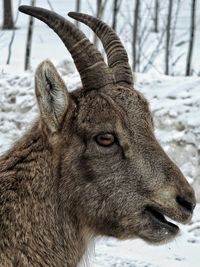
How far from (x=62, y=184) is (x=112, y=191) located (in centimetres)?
33

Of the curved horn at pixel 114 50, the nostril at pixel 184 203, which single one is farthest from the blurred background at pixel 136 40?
the nostril at pixel 184 203

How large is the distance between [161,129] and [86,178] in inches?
281

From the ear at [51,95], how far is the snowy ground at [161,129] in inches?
57.8

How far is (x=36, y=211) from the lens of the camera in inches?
187

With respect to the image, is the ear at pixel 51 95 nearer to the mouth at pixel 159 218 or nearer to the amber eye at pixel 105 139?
the amber eye at pixel 105 139

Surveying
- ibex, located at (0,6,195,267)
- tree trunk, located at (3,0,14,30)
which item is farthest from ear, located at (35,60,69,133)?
tree trunk, located at (3,0,14,30)

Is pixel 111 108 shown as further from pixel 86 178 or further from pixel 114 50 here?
pixel 114 50

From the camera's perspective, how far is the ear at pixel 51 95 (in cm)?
472

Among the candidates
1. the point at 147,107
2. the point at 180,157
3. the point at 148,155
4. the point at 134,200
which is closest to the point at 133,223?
the point at 134,200

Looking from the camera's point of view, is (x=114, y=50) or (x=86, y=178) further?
(x=114, y=50)

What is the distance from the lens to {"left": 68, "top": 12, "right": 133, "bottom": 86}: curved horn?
17.4 ft

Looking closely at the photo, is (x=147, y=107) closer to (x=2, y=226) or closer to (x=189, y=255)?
(x=2, y=226)

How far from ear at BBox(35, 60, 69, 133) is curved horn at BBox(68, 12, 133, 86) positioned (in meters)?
0.57

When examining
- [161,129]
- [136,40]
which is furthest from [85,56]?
[136,40]
